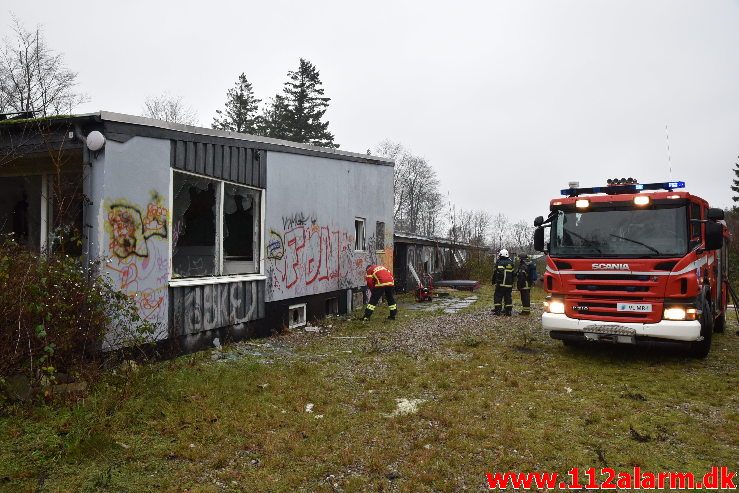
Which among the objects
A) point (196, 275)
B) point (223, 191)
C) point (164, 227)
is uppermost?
point (223, 191)

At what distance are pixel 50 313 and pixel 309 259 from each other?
6.25 metres

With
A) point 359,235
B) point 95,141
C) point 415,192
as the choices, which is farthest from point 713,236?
point 415,192

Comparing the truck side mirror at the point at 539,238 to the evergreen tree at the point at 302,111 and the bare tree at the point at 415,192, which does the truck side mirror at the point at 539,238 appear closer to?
the evergreen tree at the point at 302,111

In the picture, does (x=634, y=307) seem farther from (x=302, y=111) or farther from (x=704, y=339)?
(x=302, y=111)

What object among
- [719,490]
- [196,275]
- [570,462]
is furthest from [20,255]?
[719,490]

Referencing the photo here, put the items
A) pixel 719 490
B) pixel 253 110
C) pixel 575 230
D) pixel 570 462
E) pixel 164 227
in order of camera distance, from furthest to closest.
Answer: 1. pixel 253 110
2. pixel 575 230
3. pixel 164 227
4. pixel 570 462
5. pixel 719 490

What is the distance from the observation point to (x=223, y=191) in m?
8.48

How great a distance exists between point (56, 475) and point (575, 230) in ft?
24.2

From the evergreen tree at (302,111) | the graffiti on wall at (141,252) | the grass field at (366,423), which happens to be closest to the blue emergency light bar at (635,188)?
the grass field at (366,423)

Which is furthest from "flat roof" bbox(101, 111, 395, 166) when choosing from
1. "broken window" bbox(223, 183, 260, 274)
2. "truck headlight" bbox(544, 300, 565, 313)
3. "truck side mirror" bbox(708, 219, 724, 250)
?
"truck side mirror" bbox(708, 219, 724, 250)

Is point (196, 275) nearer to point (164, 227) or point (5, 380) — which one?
point (164, 227)

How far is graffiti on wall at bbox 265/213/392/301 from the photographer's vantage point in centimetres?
978

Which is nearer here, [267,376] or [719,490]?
[719,490]

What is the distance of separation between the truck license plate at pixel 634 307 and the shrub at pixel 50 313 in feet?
22.5
